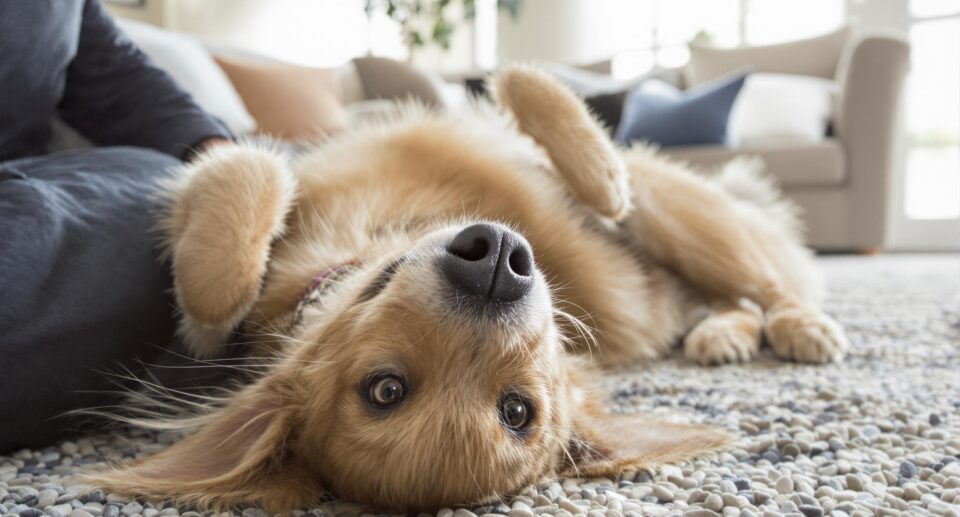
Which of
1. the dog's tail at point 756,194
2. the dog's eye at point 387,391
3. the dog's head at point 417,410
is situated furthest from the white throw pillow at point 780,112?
the dog's eye at point 387,391

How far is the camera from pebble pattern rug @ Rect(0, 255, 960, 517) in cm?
103

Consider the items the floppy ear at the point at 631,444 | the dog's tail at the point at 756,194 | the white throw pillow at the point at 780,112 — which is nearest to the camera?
the floppy ear at the point at 631,444

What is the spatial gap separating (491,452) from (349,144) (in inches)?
42.3

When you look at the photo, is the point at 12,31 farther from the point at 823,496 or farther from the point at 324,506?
the point at 823,496

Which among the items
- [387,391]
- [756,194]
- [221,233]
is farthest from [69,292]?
[756,194]

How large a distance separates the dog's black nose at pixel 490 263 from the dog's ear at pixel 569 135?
0.78 metres

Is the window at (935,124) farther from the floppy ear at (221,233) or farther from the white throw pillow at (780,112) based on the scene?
the floppy ear at (221,233)

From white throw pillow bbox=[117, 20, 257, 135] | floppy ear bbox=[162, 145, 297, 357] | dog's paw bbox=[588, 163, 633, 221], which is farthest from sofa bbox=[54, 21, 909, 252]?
floppy ear bbox=[162, 145, 297, 357]

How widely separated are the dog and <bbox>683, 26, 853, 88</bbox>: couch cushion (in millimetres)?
4135

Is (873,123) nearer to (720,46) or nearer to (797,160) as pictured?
(797,160)

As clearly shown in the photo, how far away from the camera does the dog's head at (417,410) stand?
1.04 meters

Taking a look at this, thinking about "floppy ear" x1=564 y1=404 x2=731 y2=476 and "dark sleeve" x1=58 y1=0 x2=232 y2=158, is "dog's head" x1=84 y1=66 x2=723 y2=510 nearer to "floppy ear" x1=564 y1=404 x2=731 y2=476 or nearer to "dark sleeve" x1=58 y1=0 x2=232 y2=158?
"floppy ear" x1=564 y1=404 x2=731 y2=476

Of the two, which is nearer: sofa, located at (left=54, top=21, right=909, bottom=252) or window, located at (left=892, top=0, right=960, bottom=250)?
sofa, located at (left=54, top=21, right=909, bottom=252)

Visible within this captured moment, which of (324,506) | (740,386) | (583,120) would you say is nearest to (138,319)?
(324,506)
